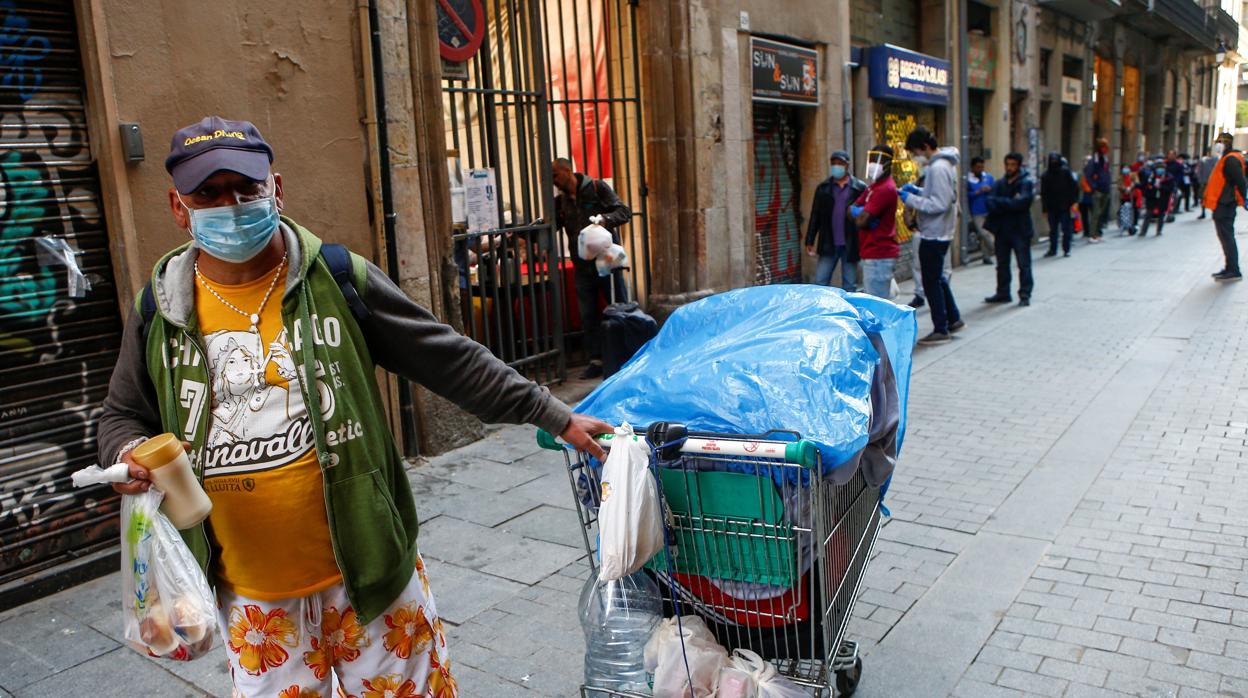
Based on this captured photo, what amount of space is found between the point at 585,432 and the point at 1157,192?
2280 cm

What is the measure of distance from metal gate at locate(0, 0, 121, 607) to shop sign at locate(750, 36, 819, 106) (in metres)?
7.20

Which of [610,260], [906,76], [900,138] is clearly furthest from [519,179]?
[900,138]

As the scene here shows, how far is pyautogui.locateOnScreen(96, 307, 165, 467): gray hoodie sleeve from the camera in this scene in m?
2.18

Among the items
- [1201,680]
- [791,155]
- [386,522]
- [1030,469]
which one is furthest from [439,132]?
[791,155]

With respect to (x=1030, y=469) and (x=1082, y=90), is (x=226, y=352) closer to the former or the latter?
(x=1030, y=469)

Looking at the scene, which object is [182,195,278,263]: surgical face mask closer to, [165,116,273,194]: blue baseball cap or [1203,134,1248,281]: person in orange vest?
[165,116,273,194]: blue baseball cap

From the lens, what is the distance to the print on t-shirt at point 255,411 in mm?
2090

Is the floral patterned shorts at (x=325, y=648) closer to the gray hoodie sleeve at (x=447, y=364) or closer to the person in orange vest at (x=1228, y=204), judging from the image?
the gray hoodie sleeve at (x=447, y=364)

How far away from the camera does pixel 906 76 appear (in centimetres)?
1405

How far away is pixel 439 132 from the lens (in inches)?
251

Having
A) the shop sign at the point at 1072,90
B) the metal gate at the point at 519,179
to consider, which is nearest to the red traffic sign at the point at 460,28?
the metal gate at the point at 519,179

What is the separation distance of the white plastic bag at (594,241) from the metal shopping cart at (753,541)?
16.7ft

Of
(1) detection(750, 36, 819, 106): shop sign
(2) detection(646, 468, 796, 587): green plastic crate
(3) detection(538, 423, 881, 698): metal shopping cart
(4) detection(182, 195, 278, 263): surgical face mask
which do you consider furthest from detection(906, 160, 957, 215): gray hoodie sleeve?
(4) detection(182, 195, 278, 263): surgical face mask

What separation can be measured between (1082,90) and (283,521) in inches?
1018
